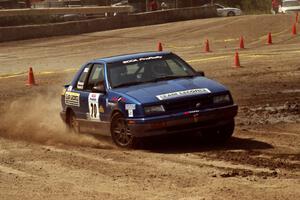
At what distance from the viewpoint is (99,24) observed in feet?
143

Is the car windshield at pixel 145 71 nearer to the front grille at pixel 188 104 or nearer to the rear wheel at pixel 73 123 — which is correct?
the front grille at pixel 188 104

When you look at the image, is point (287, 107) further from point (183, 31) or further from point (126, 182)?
point (183, 31)

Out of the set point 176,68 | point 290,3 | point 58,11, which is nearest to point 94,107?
point 176,68

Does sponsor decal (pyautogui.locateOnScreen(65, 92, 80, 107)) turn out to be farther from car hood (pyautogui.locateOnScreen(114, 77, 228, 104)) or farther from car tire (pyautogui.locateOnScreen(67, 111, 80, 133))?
car hood (pyautogui.locateOnScreen(114, 77, 228, 104))

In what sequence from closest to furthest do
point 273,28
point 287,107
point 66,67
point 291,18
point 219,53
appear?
point 287,107 < point 66,67 < point 219,53 < point 273,28 < point 291,18

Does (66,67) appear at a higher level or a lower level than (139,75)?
lower

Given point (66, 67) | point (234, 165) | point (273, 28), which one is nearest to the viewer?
point (234, 165)

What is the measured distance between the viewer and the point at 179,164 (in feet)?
29.4

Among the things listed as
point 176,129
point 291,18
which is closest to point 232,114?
point 176,129

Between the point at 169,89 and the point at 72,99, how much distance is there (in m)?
2.44

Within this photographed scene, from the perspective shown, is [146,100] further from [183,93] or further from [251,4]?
[251,4]

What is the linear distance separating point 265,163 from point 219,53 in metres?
20.5

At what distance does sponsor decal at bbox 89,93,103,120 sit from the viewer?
11.4 meters

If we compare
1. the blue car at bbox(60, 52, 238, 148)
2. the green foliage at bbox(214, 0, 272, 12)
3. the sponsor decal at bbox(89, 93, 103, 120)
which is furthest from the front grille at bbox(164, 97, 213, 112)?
the green foliage at bbox(214, 0, 272, 12)
